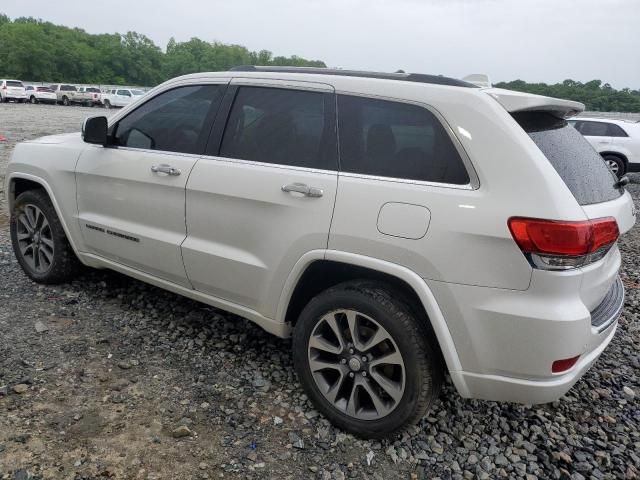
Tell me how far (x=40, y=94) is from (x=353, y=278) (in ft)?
147

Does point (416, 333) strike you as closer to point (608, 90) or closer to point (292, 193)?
point (292, 193)

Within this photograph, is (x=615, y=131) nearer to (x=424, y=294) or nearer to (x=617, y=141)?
(x=617, y=141)

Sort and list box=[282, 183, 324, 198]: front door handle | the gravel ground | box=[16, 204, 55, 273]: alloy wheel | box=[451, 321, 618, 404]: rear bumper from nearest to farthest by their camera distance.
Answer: box=[451, 321, 618, 404]: rear bumper
the gravel ground
box=[282, 183, 324, 198]: front door handle
box=[16, 204, 55, 273]: alloy wheel

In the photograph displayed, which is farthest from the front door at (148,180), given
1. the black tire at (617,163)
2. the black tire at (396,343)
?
the black tire at (617,163)

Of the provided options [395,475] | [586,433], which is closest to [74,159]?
[395,475]

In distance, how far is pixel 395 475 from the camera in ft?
7.90

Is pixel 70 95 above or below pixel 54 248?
below

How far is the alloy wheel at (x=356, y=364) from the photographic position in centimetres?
248

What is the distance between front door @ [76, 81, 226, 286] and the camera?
10.3 feet

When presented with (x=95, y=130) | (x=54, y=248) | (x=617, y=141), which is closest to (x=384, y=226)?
(x=95, y=130)

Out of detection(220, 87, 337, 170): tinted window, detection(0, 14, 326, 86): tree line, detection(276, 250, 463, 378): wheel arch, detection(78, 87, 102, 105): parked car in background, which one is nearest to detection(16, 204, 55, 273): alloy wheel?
detection(220, 87, 337, 170): tinted window

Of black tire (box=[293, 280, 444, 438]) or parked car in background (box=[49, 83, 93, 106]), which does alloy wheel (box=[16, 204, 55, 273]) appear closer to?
black tire (box=[293, 280, 444, 438])

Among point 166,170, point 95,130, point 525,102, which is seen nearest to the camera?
point 525,102

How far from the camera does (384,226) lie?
2328 millimetres
